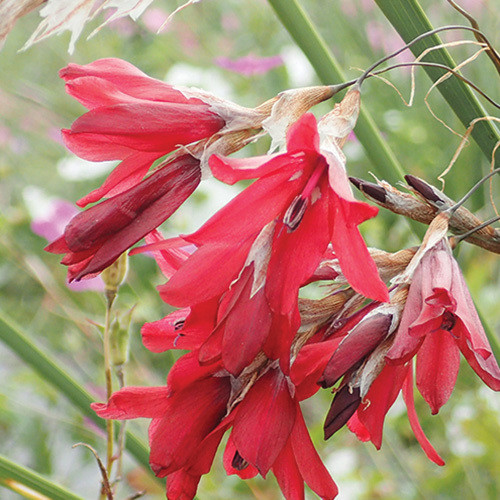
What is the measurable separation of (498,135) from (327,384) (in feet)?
0.44

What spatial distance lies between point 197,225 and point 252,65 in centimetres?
32

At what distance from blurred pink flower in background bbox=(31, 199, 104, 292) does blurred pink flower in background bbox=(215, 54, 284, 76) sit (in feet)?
1.04

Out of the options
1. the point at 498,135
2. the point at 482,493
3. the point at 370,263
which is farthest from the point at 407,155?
the point at 370,263

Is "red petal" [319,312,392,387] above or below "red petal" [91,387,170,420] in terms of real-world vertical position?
below

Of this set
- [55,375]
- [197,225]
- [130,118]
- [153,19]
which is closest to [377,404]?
[130,118]

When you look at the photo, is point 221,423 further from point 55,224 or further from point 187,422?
point 55,224

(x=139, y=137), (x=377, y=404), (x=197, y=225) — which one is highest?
(x=139, y=137)

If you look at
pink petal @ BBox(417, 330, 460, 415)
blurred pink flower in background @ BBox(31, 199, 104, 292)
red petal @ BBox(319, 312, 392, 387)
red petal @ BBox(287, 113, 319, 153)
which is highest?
red petal @ BBox(287, 113, 319, 153)

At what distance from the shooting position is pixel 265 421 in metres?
0.22

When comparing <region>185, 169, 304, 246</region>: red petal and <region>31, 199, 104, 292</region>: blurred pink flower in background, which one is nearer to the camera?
<region>185, 169, 304, 246</region>: red petal

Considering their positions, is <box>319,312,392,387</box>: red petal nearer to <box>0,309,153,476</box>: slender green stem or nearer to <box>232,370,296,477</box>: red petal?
<box>232,370,296,477</box>: red petal

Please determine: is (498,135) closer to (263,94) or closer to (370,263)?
(370,263)

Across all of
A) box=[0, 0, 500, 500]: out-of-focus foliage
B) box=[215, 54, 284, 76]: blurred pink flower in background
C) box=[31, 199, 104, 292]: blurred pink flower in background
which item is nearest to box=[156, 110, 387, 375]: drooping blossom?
box=[0, 0, 500, 500]: out-of-focus foliage

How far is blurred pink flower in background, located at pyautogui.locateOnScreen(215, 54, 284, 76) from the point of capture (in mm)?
966
